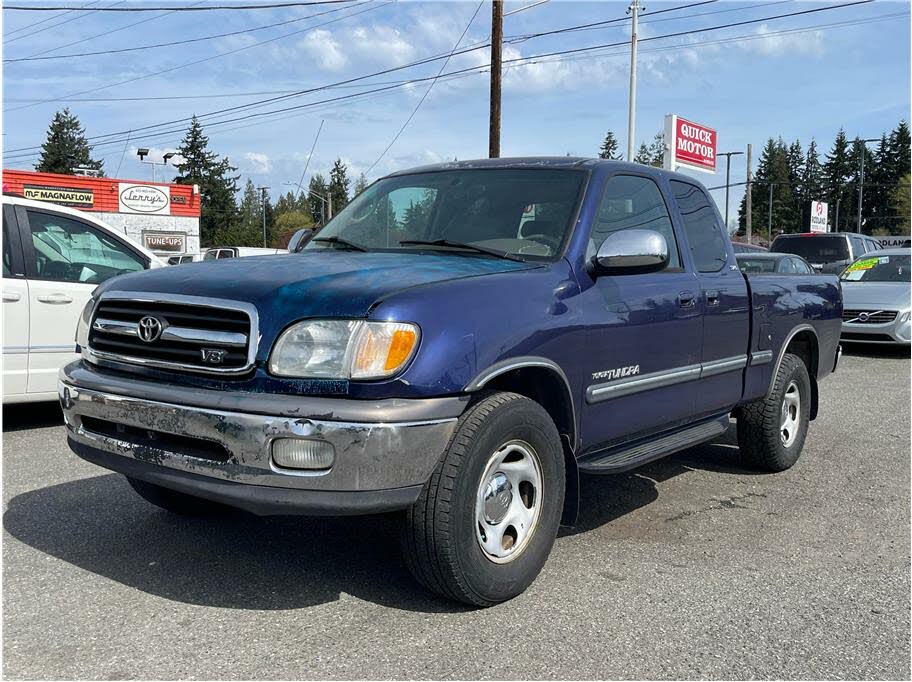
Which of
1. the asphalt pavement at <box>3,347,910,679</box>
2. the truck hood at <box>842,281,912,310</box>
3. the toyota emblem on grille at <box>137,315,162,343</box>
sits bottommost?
the asphalt pavement at <box>3,347,910,679</box>

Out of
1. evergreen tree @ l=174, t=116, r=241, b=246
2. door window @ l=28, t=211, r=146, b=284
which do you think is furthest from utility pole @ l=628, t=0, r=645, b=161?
evergreen tree @ l=174, t=116, r=241, b=246

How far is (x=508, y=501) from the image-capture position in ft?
11.7

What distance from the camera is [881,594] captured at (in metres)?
3.77

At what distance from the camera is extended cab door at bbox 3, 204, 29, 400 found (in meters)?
6.50

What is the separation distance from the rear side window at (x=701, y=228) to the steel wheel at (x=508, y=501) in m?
1.99

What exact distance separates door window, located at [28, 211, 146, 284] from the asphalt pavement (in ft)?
6.44

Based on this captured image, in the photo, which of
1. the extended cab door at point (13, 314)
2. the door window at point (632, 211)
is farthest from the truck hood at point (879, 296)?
the extended cab door at point (13, 314)

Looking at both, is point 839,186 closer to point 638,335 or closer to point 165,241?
point 165,241

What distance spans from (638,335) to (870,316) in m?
10.7

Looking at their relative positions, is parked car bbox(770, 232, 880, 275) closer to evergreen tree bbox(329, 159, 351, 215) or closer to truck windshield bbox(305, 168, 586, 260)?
truck windshield bbox(305, 168, 586, 260)

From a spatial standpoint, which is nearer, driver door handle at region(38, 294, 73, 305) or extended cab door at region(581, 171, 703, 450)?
extended cab door at region(581, 171, 703, 450)

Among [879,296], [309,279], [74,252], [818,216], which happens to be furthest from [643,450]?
[818,216]

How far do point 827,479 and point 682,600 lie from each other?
106 inches

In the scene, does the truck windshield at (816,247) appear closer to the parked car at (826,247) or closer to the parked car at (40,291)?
the parked car at (826,247)
